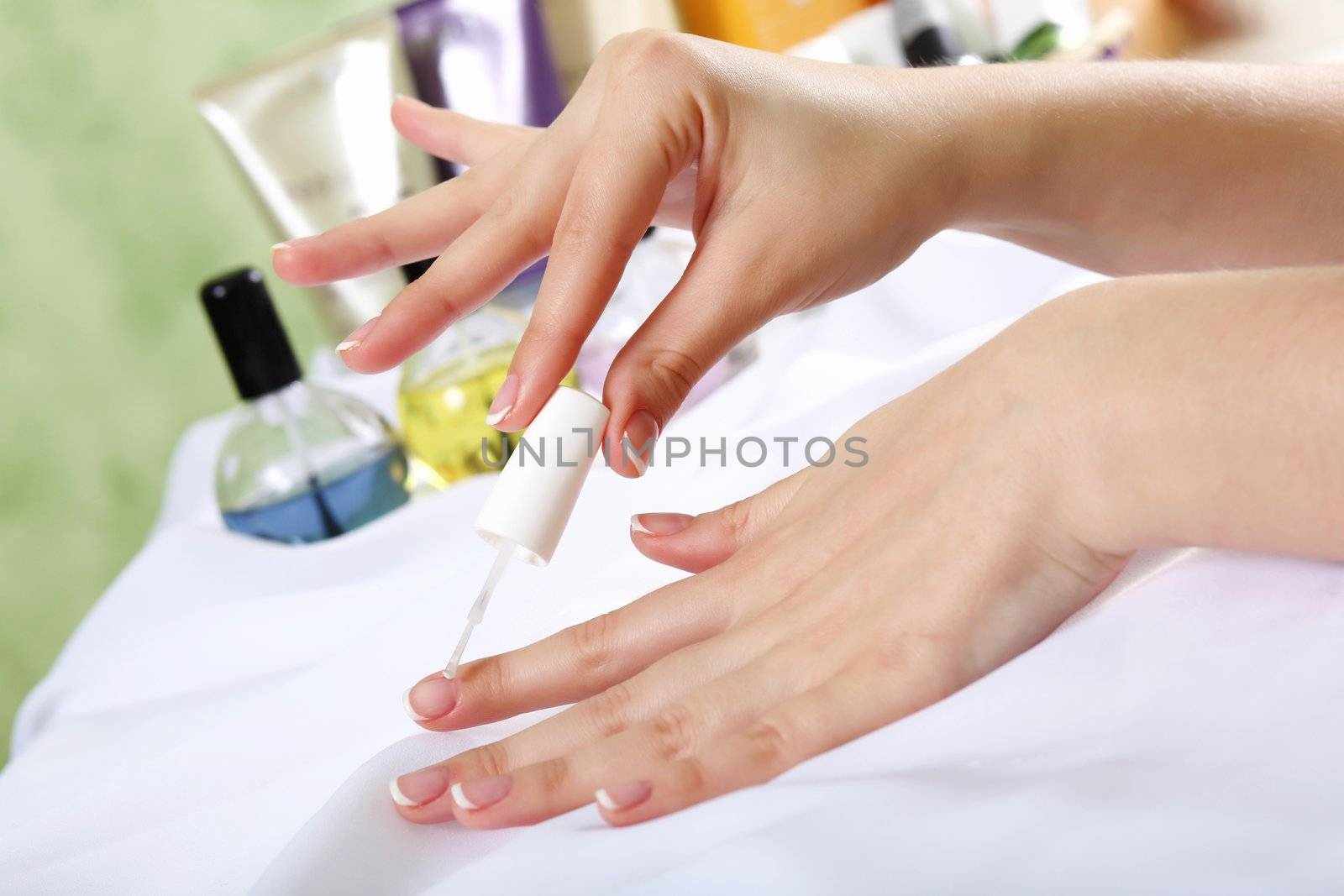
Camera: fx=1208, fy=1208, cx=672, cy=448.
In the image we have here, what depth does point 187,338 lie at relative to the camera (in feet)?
5.64

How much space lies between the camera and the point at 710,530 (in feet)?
2.39

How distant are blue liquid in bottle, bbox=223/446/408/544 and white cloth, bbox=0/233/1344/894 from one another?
0.22 ft

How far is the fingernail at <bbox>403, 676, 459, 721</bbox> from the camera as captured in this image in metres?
0.65

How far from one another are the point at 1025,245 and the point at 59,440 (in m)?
1.24

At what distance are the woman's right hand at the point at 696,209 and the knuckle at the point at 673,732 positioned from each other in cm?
14

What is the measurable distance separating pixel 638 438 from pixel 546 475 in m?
0.05

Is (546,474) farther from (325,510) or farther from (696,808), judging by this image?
(325,510)

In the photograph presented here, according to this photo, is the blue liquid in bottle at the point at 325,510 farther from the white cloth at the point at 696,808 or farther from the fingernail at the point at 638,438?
the fingernail at the point at 638,438

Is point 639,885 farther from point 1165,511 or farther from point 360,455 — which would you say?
point 360,455

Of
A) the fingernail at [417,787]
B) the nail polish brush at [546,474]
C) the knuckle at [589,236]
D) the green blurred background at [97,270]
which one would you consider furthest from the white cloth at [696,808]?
the green blurred background at [97,270]

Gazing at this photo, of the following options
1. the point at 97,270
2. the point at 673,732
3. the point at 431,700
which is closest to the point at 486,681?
the point at 431,700

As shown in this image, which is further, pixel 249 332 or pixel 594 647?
pixel 249 332

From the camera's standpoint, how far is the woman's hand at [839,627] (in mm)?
544

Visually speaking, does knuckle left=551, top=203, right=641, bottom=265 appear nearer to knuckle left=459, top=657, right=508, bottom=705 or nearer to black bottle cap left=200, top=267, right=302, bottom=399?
knuckle left=459, top=657, right=508, bottom=705
